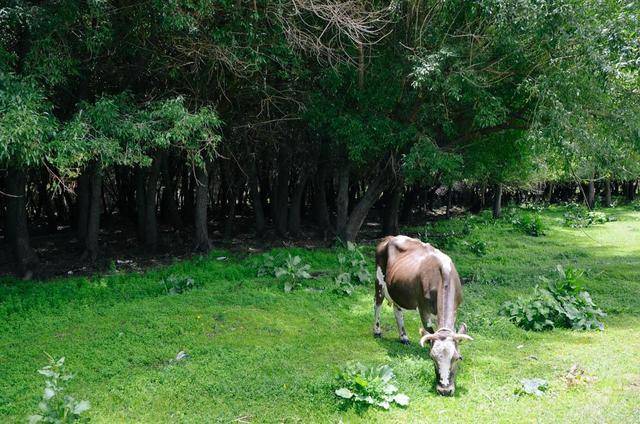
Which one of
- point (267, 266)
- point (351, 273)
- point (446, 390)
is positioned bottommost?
point (446, 390)

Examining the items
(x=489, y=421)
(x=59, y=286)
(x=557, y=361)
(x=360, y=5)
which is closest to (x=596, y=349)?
(x=557, y=361)

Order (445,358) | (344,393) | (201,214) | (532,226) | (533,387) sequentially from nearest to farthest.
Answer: (344,393)
(445,358)
(533,387)
(201,214)
(532,226)

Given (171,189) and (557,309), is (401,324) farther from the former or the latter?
(171,189)

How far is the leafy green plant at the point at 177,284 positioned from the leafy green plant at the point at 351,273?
3029mm

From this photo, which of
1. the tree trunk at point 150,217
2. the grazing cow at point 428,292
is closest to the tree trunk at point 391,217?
the tree trunk at point 150,217

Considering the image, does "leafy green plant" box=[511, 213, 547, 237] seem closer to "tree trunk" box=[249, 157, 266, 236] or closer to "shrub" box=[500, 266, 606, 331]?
"tree trunk" box=[249, 157, 266, 236]

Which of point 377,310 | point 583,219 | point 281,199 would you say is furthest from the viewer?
point 583,219

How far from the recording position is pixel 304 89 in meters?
14.7

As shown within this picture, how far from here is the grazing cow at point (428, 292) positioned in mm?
6324

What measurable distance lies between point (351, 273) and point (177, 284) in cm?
378

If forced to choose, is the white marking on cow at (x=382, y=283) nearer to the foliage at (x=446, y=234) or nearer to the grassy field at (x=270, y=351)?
the grassy field at (x=270, y=351)

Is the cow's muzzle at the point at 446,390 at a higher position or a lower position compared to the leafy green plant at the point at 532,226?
lower

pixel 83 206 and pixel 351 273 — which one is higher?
pixel 83 206

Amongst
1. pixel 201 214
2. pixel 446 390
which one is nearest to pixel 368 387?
pixel 446 390
